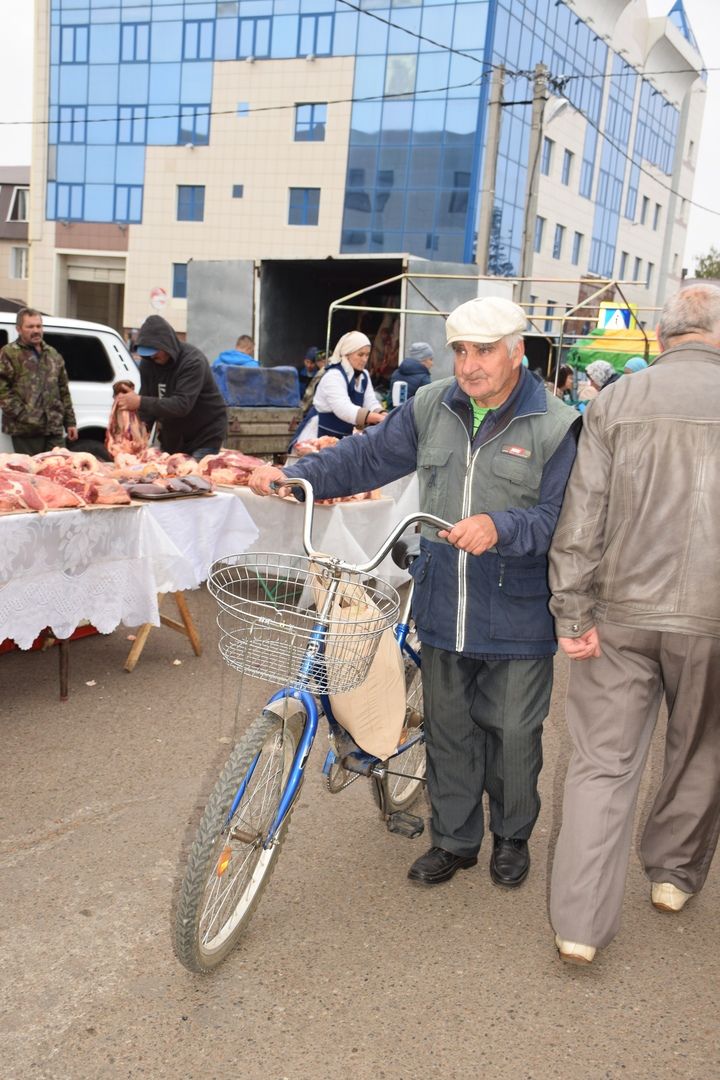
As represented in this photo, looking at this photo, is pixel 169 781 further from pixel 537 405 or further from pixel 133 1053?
pixel 537 405

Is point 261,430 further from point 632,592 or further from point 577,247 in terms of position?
point 577,247

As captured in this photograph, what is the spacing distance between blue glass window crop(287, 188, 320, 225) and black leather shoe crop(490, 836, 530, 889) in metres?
39.7

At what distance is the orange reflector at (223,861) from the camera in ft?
9.60

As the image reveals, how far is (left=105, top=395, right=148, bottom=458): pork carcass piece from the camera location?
7.61 m

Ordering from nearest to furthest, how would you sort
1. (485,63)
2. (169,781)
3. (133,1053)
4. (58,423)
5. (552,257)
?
(133,1053) < (169,781) < (58,423) < (485,63) < (552,257)

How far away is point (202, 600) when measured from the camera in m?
7.67

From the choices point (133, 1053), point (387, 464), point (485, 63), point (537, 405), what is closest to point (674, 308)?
point (537, 405)

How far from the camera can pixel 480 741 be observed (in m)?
3.62

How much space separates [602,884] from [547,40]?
43734 mm

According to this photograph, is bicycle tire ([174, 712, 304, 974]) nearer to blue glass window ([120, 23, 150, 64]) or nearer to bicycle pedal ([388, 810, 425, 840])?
bicycle pedal ([388, 810, 425, 840])

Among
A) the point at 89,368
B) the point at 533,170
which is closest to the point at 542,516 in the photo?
the point at 89,368

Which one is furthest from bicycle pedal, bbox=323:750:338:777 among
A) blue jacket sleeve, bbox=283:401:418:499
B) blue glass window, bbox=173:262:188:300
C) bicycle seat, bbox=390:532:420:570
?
blue glass window, bbox=173:262:188:300

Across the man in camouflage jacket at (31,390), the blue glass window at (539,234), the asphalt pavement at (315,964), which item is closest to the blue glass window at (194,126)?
the blue glass window at (539,234)

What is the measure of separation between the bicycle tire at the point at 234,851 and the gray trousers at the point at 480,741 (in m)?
0.65
